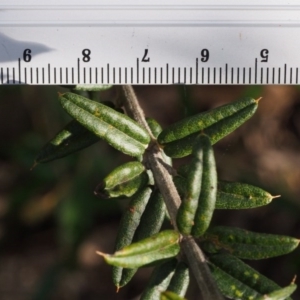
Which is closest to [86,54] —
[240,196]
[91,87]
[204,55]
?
[91,87]

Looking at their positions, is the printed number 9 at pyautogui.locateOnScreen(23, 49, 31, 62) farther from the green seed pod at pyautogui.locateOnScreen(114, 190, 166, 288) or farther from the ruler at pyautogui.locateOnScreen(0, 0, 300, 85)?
the green seed pod at pyautogui.locateOnScreen(114, 190, 166, 288)

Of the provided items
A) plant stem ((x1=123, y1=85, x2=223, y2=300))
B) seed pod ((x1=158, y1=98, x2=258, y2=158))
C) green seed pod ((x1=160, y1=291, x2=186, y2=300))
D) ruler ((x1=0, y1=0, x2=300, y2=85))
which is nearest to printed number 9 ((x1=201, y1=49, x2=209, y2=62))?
ruler ((x1=0, y1=0, x2=300, y2=85))

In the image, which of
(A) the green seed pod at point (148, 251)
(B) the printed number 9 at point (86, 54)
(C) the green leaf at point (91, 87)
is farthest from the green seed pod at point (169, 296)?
(B) the printed number 9 at point (86, 54)

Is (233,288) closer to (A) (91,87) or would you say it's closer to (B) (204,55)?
(A) (91,87)

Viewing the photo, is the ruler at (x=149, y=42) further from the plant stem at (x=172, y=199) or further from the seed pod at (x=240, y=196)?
the seed pod at (x=240, y=196)

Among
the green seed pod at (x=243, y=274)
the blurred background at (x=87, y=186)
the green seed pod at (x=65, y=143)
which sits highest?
the green seed pod at (x=65, y=143)

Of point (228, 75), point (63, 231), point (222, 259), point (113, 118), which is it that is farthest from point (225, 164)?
point (222, 259)
